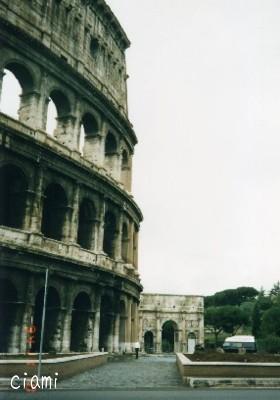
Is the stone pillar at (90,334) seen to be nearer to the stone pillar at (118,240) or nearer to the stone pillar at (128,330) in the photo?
the stone pillar at (118,240)

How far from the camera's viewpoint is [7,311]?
70.0 ft

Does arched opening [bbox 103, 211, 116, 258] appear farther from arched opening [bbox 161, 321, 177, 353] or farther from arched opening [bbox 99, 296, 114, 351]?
arched opening [bbox 161, 321, 177, 353]

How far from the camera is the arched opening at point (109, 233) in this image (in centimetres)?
2953

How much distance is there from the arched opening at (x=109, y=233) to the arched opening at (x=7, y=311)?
882 centimetres

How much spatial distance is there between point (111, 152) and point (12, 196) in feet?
30.7

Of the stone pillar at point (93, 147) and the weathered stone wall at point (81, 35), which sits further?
the stone pillar at point (93, 147)

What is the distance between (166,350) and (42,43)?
4311cm

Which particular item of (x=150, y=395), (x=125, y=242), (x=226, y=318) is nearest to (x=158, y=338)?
(x=226, y=318)

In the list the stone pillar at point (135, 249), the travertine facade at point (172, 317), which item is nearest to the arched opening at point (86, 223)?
the stone pillar at point (135, 249)

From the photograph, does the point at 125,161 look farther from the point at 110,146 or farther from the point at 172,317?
the point at 172,317

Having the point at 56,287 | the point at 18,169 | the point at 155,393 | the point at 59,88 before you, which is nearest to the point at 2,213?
the point at 18,169

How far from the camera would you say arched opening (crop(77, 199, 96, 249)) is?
26812 mm

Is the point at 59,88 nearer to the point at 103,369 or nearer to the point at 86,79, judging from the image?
the point at 86,79

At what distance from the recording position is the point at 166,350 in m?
59.6
